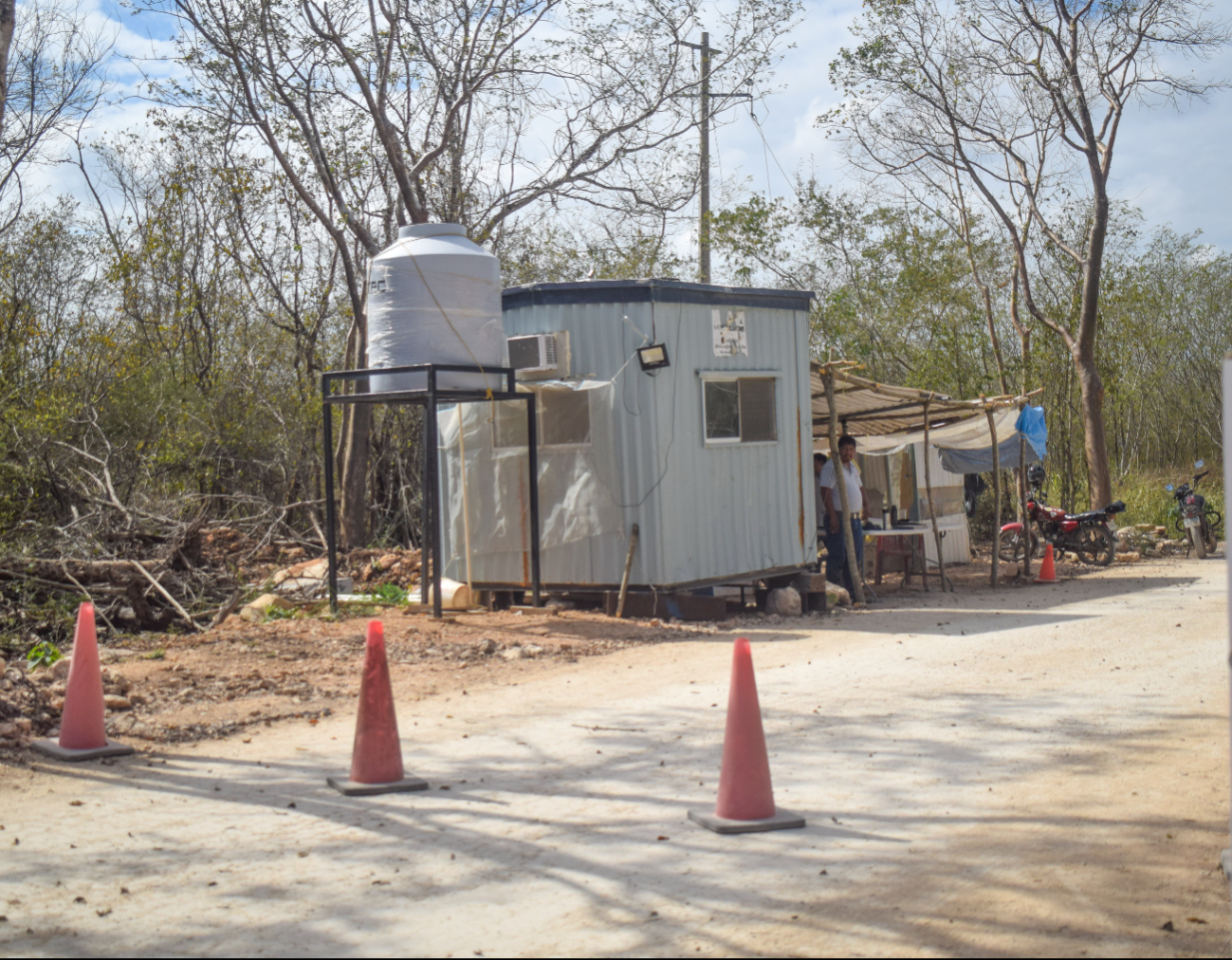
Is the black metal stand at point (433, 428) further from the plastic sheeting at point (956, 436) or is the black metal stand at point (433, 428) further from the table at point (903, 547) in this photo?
the plastic sheeting at point (956, 436)

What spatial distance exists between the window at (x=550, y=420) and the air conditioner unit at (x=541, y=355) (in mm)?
228

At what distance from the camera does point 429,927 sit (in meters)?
3.89

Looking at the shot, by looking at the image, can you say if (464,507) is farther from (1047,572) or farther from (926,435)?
(1047,572)

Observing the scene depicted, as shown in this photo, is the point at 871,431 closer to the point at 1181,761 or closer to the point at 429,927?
the point at 1181,761

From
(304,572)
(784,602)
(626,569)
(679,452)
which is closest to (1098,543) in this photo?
(784,602)

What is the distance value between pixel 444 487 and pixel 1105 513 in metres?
11.2

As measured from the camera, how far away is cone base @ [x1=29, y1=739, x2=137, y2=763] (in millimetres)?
6496

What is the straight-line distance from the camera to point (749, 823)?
4938mm

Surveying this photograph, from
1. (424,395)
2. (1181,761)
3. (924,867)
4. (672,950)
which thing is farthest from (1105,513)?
(672,950)

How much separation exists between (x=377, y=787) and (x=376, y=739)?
23cm

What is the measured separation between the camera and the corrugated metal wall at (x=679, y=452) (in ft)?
39.3

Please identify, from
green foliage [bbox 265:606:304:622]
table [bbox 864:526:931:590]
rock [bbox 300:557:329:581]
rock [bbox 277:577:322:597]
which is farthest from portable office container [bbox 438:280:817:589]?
table [bbox 864:526:931:590]

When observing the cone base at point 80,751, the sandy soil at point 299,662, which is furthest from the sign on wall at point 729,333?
the cone base at point 80,751

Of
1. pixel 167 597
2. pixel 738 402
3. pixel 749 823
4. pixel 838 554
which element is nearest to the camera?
pixel 749 823
